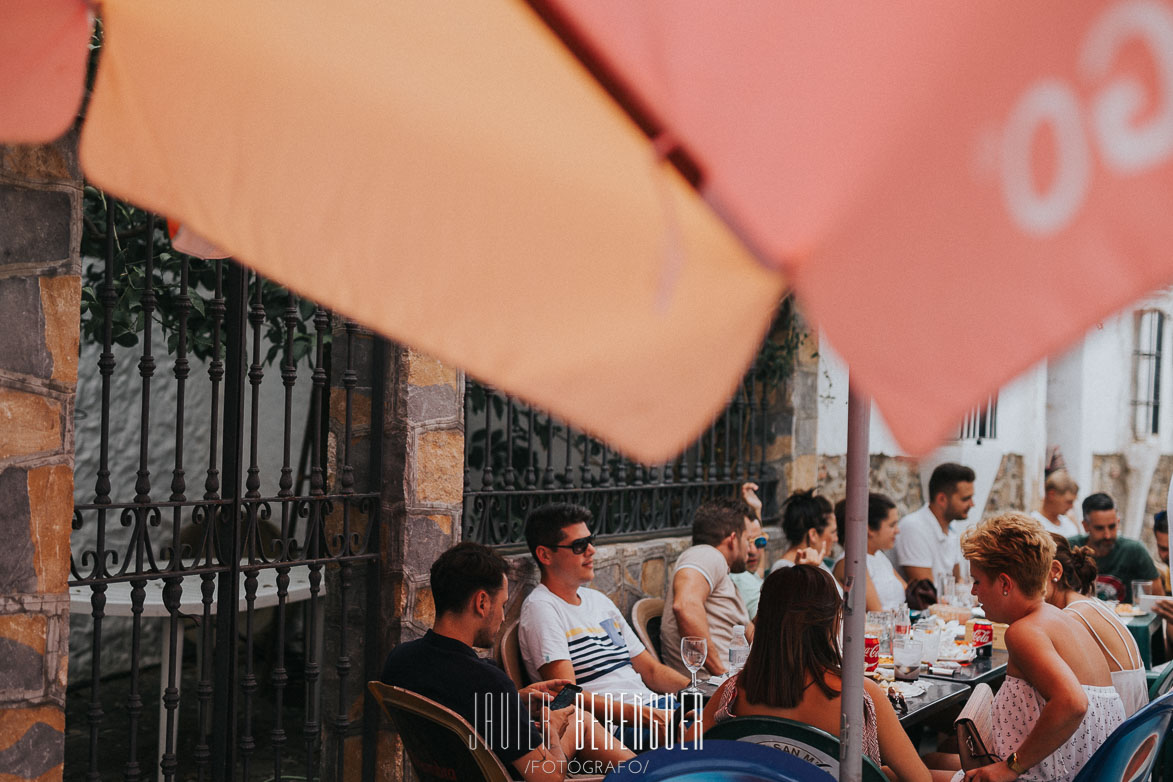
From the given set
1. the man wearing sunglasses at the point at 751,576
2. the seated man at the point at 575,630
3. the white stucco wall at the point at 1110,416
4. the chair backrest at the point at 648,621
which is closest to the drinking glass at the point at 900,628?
the seated man at the point at 575,630

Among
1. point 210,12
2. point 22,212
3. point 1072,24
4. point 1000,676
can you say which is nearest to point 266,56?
point 210,12

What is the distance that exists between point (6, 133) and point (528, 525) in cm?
293

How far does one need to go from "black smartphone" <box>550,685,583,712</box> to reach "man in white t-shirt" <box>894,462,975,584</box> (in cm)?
368

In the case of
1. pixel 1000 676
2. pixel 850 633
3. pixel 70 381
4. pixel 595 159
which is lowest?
pixel 1000 676

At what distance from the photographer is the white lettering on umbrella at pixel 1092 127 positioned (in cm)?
90

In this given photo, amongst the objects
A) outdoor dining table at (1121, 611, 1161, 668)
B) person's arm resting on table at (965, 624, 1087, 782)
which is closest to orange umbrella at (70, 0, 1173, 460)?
person's arm resting on table at (965, 624, 1087, 782)

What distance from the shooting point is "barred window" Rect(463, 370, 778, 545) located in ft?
16.1

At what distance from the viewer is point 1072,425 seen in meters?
11.7

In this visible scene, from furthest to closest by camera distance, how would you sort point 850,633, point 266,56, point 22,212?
point 22,212, point 850,633, point 266,56

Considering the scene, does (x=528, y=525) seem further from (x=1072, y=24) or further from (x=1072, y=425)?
(x=1072, y=425)

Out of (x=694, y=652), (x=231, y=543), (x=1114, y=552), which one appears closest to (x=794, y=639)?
(x=694, y=652)

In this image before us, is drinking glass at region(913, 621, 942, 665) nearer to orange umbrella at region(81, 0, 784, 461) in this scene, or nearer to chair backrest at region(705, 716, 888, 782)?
chair backrest at region(705, 716, 888, 782)

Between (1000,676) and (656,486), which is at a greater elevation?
(656,486)

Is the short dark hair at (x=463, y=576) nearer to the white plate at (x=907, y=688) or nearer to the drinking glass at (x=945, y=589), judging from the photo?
the white plate at (x=907, y=688)
